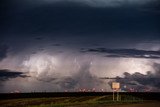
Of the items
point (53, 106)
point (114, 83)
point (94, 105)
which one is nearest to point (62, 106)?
point (53, 106)

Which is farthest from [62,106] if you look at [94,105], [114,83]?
[114,83]

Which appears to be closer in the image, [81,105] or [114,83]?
[81,105]

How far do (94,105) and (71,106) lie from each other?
4.21 m

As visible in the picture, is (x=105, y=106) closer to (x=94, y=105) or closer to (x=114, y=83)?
(x=94, y=105)

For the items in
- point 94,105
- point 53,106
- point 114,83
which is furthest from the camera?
point 114,83

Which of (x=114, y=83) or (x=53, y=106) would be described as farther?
(x=114, y=83)

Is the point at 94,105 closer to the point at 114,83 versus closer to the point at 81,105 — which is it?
the point at 81,105

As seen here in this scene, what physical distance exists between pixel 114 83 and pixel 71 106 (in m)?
15.5

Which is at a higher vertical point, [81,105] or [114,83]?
[114,83]

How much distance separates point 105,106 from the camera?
57.4 metres

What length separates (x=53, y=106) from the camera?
2206 inches

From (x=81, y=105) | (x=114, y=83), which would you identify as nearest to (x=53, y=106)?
Answer: (x=81, y=105)

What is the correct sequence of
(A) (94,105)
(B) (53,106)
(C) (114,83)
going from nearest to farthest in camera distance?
(B) (53,106), (A) (94,105), (C) (114,83)

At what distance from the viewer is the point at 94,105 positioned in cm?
5969
